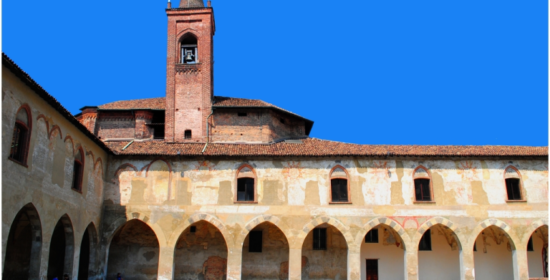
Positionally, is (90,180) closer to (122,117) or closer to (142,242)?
(142,242)

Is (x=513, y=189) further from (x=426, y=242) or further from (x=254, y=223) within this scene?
(x=254, y=223)

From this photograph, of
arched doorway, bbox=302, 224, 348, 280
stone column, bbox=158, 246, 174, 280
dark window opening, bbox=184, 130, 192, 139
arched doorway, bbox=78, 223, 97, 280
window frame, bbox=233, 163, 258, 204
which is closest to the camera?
arched doorway, bbox=78, 223, 97, 280

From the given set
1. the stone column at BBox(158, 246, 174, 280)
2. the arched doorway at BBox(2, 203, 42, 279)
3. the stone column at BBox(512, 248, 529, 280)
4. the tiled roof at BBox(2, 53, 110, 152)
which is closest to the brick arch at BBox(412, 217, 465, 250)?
the stone column at BBox(512, 248, 529, 280)

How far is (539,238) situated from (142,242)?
1965 cm

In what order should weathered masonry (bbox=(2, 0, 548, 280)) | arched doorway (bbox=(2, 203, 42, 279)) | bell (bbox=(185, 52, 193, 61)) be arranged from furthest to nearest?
bell (bbox=(185, 52, 193, 61)), weathered masonry (bbox=(2, 0, 548, 280)), arched doorway (bbox=(2, 203, 42, 279))

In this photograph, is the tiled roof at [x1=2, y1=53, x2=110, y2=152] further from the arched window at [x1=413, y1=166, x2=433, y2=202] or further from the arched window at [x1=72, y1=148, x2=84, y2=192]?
the arched window at [x1=413, y1=166, x2=433, y2=202]

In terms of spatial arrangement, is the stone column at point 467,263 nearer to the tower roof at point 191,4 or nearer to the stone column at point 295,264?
the stone column at point 295,264

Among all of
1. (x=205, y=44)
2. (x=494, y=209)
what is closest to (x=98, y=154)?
(x=205, y=44)

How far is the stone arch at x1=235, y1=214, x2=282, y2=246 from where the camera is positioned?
22688 millimetres

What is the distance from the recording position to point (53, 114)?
1784 cm

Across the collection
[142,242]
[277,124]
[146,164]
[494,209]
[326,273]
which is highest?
[277,124]

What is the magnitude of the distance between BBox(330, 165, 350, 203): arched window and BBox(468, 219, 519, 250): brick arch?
5908mm

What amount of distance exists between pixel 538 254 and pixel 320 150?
1209 cm

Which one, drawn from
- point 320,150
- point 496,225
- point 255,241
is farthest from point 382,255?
point 255,241
